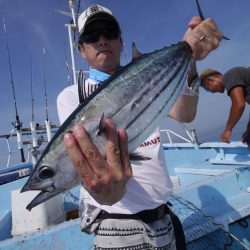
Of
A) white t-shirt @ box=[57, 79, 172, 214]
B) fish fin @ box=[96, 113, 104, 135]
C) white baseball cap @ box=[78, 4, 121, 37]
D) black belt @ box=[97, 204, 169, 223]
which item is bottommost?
black belt @ box=[97, 204, 169, 223]

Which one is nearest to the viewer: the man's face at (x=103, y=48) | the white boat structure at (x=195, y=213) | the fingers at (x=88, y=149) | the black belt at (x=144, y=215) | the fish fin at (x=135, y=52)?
the fingers at (x=88, y=149)

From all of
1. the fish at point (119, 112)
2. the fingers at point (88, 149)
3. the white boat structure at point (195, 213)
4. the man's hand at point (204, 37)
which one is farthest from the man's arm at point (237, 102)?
the fingers at point (88, 149)

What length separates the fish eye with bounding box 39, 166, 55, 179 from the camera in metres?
1.35

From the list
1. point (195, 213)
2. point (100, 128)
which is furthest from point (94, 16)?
point (195, 213)

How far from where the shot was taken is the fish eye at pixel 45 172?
1.35 m

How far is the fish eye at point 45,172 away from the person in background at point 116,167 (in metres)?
0.14

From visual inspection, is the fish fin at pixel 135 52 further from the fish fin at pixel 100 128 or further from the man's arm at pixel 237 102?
the man's arm at pixel 237 102

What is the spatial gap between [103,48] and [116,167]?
3.14 feet

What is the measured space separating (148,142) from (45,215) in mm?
2469

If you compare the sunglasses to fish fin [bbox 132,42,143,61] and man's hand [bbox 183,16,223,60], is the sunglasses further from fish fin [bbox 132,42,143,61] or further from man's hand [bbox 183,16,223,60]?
man's hand [bbox 183,16,223,60]

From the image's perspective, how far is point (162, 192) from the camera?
1802 mm

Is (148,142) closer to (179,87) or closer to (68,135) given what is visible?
(179,87)

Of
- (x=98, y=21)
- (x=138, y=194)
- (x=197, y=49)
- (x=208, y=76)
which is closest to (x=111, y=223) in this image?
(x=138, y=194)

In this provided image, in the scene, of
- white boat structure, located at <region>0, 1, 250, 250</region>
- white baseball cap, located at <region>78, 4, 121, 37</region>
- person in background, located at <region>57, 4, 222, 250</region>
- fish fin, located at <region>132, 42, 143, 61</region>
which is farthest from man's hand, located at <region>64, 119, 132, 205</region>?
white boat structure, located at <region>0, 1, 250, 250</region>
